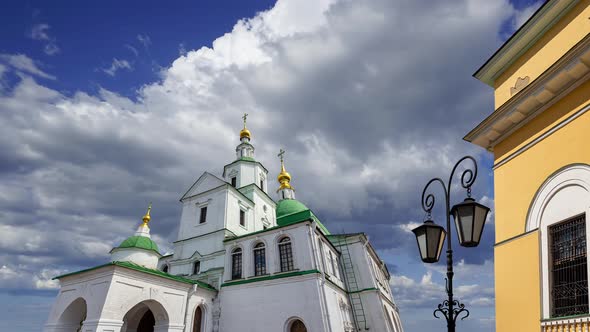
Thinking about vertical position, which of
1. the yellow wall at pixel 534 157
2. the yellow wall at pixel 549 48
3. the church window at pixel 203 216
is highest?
the yellow wall at pixel 549 48

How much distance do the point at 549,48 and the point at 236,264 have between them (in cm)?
1890

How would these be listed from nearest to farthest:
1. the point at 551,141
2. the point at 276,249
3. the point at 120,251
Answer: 1. the point at 551,141
2. the point at 276,249
3. the point at 120,251

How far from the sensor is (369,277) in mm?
25234

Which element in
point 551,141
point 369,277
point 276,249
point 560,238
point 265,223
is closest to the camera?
point 560,238

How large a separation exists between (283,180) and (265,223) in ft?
19.4

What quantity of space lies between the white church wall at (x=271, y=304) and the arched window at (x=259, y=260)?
31.5 inches

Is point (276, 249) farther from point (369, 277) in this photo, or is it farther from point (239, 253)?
point (369, 277)

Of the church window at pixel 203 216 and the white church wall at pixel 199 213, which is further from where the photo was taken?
the church window at pixel 203 216

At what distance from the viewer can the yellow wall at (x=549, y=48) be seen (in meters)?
6.95

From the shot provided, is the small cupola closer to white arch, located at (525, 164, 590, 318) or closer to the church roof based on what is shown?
the church roof

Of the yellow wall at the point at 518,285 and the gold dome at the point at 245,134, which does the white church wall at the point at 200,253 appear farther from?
the yellow wall at the point at 518,285

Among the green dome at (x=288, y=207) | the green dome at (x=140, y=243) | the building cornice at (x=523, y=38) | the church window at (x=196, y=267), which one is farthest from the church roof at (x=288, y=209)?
the building cornice at (x=523, y=38)

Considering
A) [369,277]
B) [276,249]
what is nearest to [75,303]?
[276,249]

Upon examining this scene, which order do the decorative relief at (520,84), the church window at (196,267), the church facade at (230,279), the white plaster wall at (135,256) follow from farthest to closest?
the church window at (196,267) < the white plaster wall at (135,256) < the church facade at (230,279) < the decorative relief at (520,84)
